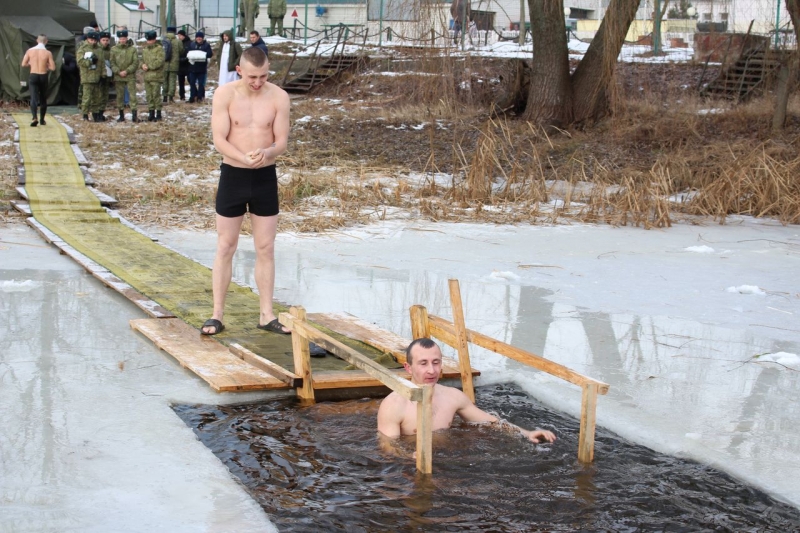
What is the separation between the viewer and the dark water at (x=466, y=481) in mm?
3576

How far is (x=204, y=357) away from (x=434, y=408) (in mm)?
1485

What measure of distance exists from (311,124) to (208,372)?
1452 cm

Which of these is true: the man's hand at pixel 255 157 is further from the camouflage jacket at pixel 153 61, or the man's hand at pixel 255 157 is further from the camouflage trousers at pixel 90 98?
the camouflage trousers at pixel 90 98

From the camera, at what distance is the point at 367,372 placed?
434 cm

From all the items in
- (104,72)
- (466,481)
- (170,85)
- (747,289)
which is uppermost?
(104,72)

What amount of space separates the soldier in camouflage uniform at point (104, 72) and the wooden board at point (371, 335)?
47.1ft

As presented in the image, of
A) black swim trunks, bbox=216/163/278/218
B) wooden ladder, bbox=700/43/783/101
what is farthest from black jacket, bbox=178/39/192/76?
black swim trunks, bbox=216/163/278/218

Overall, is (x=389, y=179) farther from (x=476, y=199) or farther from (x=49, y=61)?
(x=49, y=61)

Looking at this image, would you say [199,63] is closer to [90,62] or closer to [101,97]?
[101,97]

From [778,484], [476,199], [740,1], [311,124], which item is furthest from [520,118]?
[778,484]

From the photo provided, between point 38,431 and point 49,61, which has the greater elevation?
point 49,61

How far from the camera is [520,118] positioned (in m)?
18.0

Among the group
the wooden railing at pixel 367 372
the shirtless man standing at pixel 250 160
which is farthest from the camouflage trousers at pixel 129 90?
the wooden railing at pixel 367 372

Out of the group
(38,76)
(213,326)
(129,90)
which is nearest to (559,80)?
(129,90)
